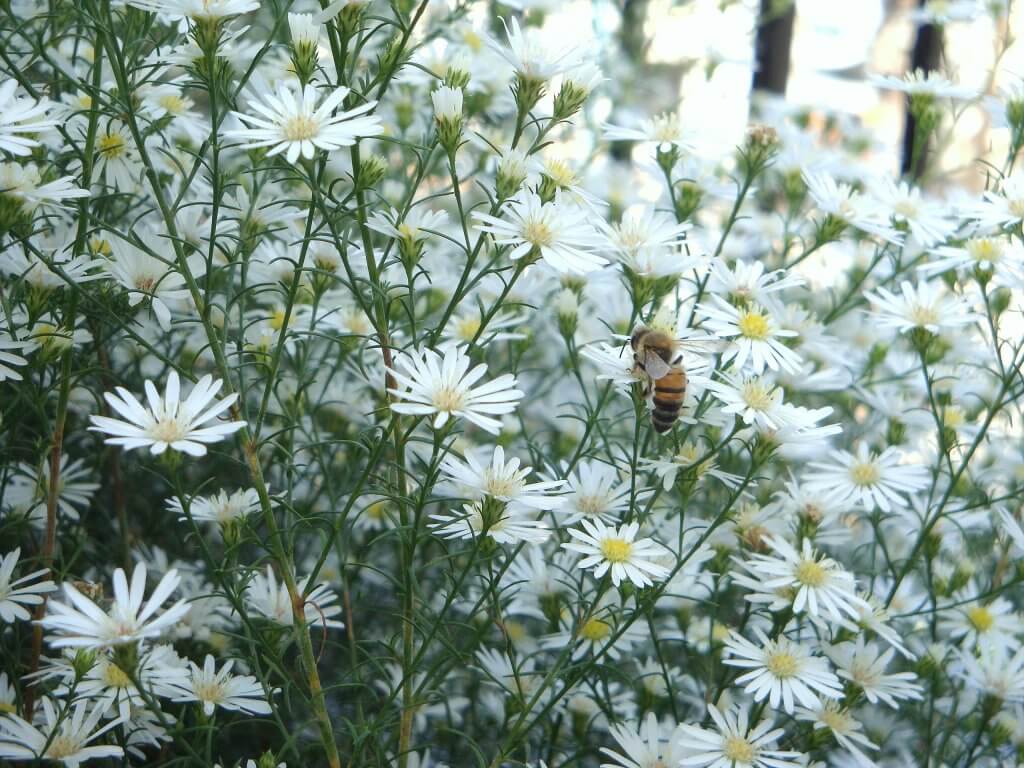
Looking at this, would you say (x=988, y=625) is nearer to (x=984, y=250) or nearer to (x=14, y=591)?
(x=984, y=250)

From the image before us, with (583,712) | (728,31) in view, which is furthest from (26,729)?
(728,31)

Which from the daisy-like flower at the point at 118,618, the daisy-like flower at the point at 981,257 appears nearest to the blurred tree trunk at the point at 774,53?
the daisy-like flower at the point at 981,257

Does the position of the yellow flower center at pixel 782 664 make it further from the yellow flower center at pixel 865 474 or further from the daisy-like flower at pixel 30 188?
the daisy-like flower at pixel 30 188

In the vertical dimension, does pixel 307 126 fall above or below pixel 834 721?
above

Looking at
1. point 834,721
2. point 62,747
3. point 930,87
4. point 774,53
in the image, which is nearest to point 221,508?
point 62,747

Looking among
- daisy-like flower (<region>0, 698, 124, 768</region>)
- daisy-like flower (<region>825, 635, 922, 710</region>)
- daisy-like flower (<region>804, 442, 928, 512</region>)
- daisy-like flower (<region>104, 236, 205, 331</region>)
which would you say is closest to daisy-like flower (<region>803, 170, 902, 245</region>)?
daisy-like flower (<region>804, 442, 928, 512</region>)

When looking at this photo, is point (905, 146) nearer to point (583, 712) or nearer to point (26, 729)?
point (583, 712)
